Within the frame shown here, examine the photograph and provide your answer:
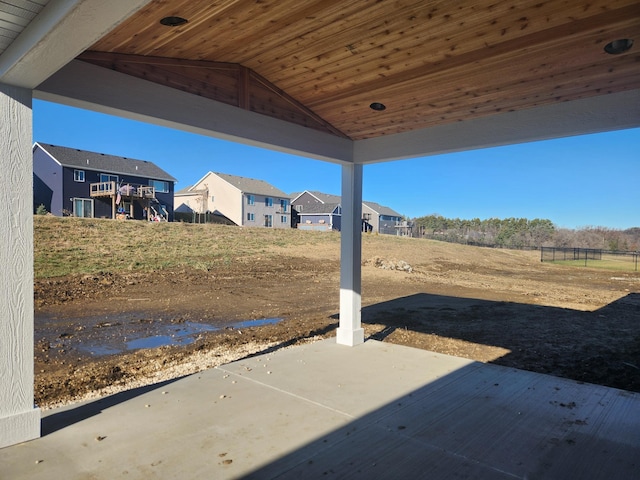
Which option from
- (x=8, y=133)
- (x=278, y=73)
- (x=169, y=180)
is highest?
(x=169, y=180)

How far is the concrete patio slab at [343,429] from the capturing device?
268 centimetres

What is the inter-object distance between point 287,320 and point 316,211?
3506 cm

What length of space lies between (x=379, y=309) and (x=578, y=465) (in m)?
6.92

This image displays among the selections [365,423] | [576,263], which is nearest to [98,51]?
[365,423]

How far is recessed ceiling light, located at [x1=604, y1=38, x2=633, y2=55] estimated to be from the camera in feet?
9.66

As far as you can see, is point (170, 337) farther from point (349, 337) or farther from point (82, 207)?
point (82, 207)

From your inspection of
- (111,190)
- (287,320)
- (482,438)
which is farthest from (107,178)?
(482,438)

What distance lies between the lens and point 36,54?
7.57 feet

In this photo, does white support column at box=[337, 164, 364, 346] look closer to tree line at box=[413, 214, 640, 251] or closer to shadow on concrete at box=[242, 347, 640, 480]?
shadow on concrete at box=[242, 347, 640, 480]

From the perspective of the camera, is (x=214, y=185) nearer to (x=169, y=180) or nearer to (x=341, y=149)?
(x=169, y=180)

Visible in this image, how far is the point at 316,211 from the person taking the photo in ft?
142

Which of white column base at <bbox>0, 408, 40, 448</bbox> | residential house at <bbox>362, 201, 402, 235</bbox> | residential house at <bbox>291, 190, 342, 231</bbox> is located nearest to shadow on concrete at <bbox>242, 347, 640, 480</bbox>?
white column base at <bbox>0, 408, 40, 448</bbox>

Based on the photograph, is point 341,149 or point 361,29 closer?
point 361,29

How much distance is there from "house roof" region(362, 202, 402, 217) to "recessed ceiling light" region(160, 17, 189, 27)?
48461 mm
